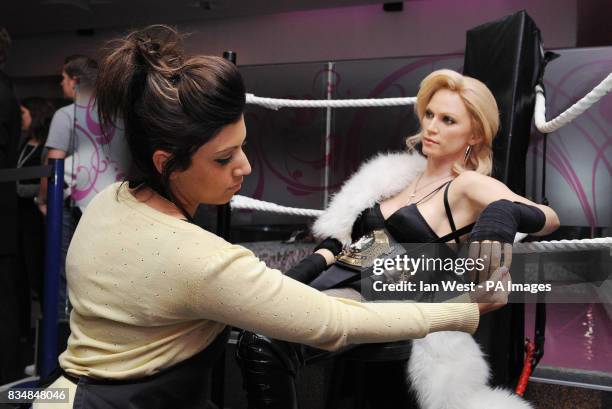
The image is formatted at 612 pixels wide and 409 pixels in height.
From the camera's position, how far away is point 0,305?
7.88 feet

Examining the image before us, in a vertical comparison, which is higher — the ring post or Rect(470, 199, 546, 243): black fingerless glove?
Rect(470, 199, 546, 243): black fingerless glove

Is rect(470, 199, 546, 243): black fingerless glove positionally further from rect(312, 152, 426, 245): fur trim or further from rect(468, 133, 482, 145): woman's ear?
rect(312, 152, 426, 245): fur trim

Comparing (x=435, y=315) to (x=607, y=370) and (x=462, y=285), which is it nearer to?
(x=462, y=285)

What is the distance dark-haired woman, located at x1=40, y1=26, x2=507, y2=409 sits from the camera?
843mm

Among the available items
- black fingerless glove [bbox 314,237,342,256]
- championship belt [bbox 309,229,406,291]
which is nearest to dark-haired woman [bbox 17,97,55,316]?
black fingerless glove [bbox 314,237,342,256]

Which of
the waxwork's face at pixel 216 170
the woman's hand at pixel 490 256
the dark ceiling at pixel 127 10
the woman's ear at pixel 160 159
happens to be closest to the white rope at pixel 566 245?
the woman's hand at pixel 490 256

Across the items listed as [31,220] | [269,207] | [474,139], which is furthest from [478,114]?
[31,220]

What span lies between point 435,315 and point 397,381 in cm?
42

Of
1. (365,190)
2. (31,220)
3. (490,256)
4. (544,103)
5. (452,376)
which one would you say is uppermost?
(544,103)

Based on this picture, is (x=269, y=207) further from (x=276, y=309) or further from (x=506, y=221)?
(x=276, y=309)

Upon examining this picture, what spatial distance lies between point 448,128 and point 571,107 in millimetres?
272

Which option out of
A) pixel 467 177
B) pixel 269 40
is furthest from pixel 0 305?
pixel 269 40

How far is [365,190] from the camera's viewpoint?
5.16 ft

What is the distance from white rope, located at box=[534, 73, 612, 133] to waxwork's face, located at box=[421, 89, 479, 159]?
17 centimetres
